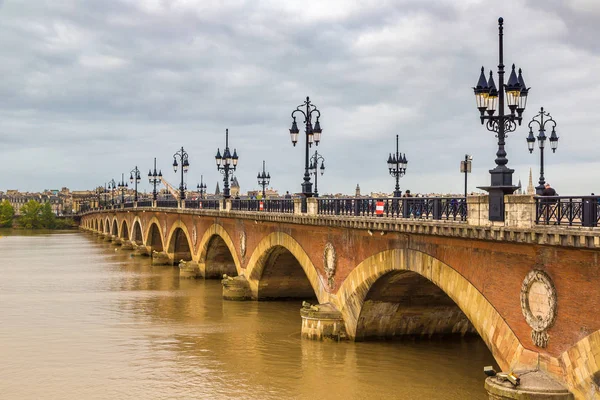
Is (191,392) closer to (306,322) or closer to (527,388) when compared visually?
(306,322)

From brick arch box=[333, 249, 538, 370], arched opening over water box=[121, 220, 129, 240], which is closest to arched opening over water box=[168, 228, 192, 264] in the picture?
brick arch box=[333, 249, 538, 370]

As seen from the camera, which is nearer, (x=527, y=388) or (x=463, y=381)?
(x=527, y=388)

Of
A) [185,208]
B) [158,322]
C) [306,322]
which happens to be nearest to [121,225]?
[185,208]

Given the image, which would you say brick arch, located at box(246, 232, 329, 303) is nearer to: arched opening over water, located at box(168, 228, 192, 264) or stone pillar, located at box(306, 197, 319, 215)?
stone pillar, located at box(306, 197, 319, 215)

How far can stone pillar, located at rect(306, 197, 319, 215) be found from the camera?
88.6 ft

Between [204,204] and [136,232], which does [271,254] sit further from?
[136,232]

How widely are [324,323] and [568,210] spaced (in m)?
12.3

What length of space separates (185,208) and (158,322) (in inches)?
914

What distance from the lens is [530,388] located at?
13.9 metres

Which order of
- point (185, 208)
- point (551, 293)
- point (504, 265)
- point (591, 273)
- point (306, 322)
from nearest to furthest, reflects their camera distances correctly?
point (591, 273) < point (551, 293) < point (504, 265) < point (306, 322) < point (185, 208)

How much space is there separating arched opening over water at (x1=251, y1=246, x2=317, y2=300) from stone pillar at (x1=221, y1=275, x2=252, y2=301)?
0.57m

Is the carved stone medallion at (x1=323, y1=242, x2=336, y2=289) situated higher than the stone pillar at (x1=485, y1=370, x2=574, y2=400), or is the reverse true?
the carved stone medallion at (x1=323, y1=242, x2=336, y2=289)

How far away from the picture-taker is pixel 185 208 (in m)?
53.0

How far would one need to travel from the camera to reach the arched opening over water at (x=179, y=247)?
58.3 meters
